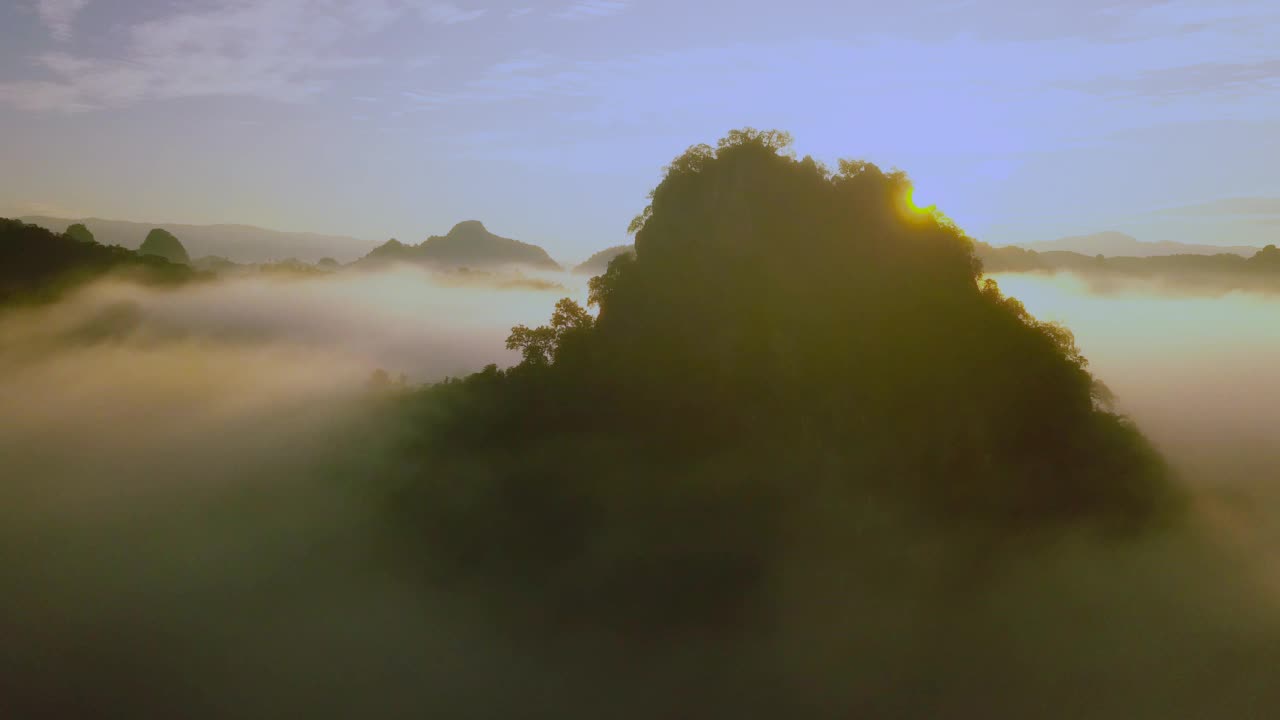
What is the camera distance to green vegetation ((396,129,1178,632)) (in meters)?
50.0

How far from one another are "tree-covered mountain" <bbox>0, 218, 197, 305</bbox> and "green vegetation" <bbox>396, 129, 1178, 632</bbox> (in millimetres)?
98990

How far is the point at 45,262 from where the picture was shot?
119 metres

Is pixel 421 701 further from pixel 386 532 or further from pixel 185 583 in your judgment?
pixel 185 583

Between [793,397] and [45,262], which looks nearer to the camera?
[793,397]

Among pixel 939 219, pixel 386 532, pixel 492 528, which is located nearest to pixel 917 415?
pixel 939 219

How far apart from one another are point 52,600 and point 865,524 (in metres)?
101

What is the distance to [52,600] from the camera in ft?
322

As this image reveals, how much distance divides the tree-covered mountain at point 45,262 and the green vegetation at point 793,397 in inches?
3897

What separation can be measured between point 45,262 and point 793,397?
121 metres

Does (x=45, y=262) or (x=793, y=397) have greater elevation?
(x=45, y=262)

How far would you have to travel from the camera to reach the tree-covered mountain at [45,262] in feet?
373

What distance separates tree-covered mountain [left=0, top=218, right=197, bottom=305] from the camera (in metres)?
114

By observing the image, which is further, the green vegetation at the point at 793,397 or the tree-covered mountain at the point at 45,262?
the tree-covered mountain at the point at 45,262

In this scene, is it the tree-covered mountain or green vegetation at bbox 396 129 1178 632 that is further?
the tree-covered mountain
